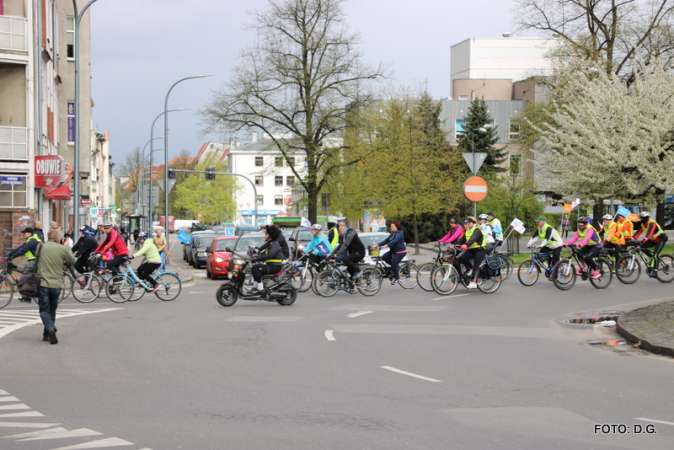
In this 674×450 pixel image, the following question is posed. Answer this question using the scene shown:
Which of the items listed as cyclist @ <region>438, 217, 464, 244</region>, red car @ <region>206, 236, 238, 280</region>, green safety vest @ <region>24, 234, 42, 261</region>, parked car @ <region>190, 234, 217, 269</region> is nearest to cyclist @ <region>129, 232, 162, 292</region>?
green safety vest @ <region>24, 234, 42, 261</region>

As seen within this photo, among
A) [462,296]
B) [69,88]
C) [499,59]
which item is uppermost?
[499,59]

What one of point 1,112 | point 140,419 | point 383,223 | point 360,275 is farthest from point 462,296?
point 383,223

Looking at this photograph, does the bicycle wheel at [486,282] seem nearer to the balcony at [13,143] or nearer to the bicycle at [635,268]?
the bicycle at [635,268]

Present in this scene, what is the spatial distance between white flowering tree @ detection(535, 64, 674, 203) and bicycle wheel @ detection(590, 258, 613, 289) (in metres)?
7.49

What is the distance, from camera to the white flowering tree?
26438 millimetres

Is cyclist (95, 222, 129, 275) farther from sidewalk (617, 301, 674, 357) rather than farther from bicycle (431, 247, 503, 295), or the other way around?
sidewalk (617, 301, 674, 357)

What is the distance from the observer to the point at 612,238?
20578 mm

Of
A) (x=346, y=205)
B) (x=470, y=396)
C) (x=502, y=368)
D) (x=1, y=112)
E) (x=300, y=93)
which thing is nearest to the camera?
(x=470, y=396)

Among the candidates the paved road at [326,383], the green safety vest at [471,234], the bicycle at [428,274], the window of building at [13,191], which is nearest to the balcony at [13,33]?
the window of building at [13,191]

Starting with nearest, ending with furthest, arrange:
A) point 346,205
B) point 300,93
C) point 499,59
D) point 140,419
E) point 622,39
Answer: point 140,419 < point 622,39 < point 300,93 < point 346,205 < point 499,59

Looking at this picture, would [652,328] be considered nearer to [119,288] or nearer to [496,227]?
[496,227]

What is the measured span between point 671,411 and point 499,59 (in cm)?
7889

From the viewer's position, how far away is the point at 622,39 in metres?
38.9

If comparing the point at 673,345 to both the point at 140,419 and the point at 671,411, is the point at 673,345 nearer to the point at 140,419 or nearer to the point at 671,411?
the point at 671,411
